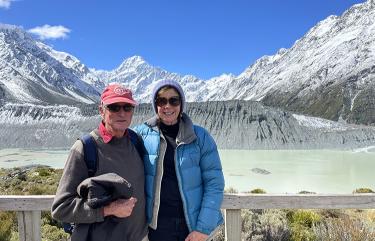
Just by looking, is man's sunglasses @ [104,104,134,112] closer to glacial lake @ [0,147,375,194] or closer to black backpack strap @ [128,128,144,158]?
black backpack strap @ [128,128,144,158]

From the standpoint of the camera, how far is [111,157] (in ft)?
7.78

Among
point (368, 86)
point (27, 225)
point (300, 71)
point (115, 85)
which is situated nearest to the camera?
point (115, 85)

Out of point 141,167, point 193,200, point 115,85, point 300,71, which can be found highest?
point 300,71

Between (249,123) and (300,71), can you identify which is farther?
(300,71)

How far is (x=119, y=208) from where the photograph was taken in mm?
2238

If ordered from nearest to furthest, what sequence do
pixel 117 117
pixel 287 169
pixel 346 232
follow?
pixel 117 117
pixel 346 232
pixel 287 169

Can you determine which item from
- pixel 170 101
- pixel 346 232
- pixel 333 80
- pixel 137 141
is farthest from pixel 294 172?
pixel 333 80

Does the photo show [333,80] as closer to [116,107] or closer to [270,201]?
[270,201]

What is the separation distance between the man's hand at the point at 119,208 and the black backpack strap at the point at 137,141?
0.38 metres

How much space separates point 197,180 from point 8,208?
5.12 ft

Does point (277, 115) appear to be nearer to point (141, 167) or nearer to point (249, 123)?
point (249, 123)

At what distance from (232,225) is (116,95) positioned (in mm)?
1436

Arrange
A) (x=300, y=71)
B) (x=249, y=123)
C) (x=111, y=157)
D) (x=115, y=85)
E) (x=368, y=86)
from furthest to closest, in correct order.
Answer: (x=300, y=71) < (x=368, y=86) < (x=249, y=123) < (x=115, y=85) < (x=111, y=157)

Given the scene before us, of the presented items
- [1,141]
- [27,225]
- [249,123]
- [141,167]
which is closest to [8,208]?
[27,225]
